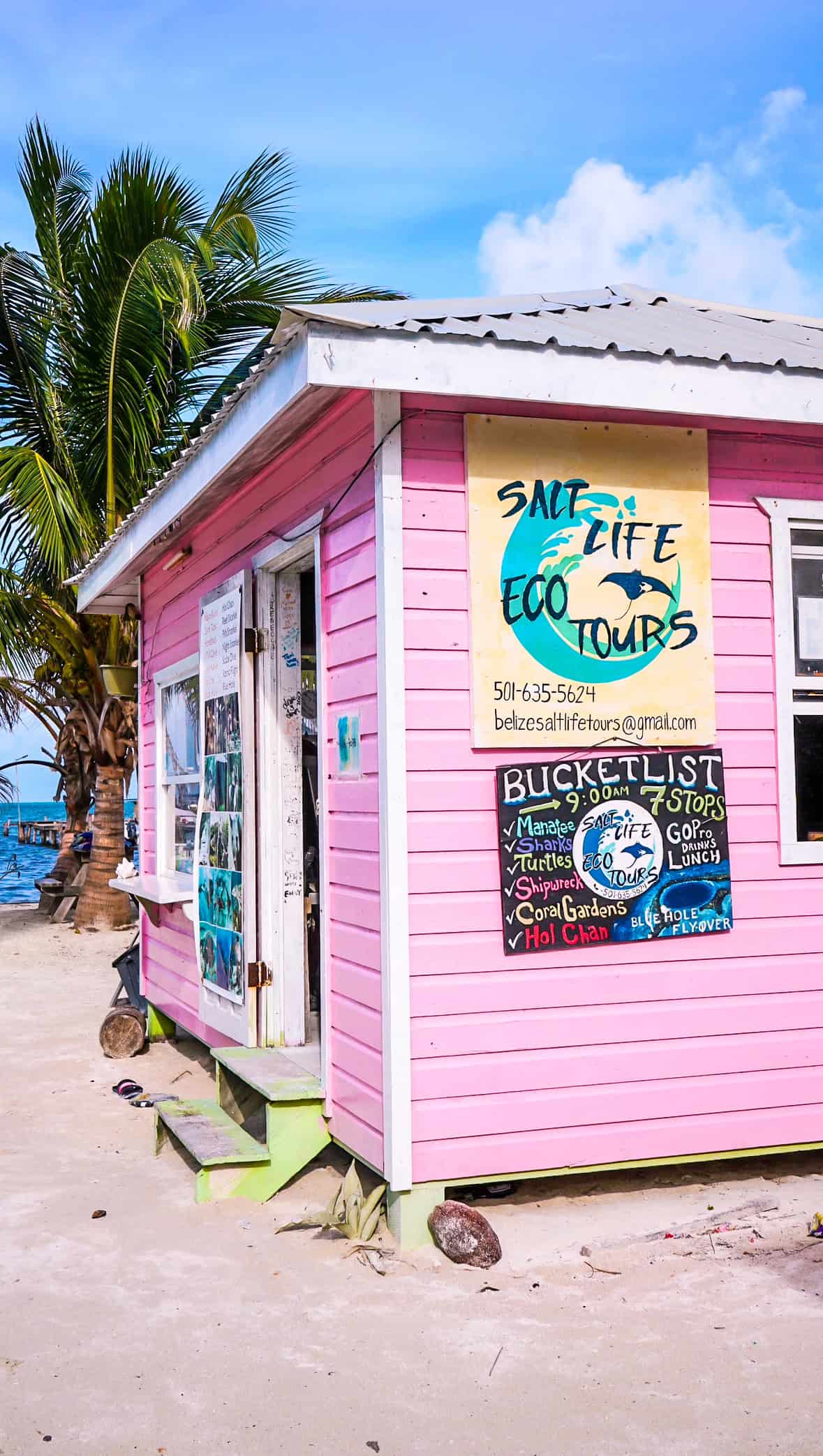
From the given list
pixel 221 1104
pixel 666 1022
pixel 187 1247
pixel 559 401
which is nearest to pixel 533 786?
pixel 666 1022

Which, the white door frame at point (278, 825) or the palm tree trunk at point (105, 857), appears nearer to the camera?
the white door frame at point (278, 825)

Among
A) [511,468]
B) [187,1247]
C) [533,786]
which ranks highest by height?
[511,468]

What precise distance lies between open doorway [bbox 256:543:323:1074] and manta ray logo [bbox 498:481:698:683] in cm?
160

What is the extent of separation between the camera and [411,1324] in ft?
11.8

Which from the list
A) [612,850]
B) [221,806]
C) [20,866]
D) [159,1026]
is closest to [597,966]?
[612,850]

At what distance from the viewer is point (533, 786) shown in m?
4.42

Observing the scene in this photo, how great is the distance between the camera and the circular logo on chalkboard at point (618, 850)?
4.48 metres

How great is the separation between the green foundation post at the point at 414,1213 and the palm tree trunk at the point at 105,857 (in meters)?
9.91

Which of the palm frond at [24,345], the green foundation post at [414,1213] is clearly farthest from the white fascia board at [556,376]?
the palm frond at [24,345]

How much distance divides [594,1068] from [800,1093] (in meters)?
0.90

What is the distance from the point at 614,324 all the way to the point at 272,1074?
342 centimetres

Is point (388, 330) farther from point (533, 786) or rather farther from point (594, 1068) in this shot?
point (594, 1068)

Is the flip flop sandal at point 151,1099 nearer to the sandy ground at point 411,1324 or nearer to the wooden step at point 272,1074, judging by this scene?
the wooden step at point 272,1074

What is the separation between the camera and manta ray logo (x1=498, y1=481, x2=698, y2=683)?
443cm
